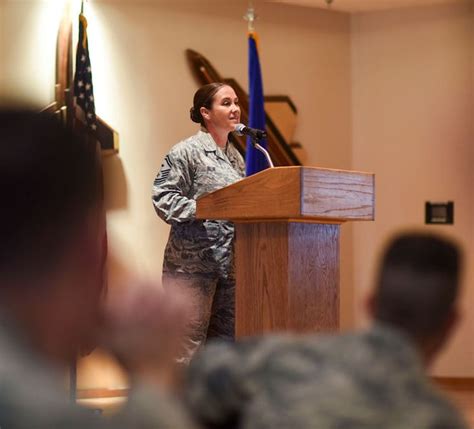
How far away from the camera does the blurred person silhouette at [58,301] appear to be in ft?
3.21

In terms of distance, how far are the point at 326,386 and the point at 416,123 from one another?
550 centimetres

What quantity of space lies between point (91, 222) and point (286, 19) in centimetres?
531

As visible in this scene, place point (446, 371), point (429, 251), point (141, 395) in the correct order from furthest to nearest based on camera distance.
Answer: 1. point (446, 371)
2. point (429, 251)
3. point (141, 395)

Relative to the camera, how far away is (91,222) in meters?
1.16

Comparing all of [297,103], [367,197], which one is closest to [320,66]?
[297,103]

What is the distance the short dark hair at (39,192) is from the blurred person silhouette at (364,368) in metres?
0.22

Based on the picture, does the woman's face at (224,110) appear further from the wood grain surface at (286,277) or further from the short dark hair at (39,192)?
the short dark hair at (39,192)

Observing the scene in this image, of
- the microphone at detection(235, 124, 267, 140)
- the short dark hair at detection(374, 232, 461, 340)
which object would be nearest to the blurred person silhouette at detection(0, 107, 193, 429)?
the short dark hair at detection(374, 232, 461, 340)

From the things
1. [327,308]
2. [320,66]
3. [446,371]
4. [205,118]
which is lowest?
[446,371]

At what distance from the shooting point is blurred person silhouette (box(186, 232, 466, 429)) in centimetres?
100

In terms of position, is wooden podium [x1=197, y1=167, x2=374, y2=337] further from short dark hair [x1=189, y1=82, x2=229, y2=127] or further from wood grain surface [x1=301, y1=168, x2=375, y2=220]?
short dark hair [x1=189, y1=82, x2=229, y2=127]

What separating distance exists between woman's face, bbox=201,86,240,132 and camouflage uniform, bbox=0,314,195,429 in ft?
10.7

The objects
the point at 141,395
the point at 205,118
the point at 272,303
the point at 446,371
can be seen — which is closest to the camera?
the point at 141,395

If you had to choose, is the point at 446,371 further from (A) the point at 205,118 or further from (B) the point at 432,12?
(A) the point at 205,118
